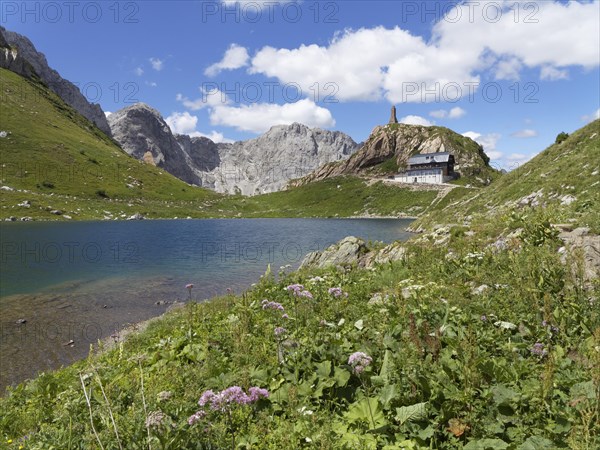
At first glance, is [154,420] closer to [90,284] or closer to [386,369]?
[386,369]

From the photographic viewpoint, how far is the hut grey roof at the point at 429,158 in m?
186

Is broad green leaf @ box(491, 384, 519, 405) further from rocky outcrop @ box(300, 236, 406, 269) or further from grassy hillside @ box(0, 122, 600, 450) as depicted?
rocky outcrop @ box(300, 236, 406, 269)

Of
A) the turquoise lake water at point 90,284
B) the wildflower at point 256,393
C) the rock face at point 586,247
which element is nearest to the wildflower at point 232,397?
the wildflower at point 256,393

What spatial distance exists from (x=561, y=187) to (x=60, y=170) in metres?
164

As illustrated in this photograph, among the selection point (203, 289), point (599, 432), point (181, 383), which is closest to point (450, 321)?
point (599, 432)

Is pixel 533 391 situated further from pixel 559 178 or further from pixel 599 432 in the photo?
pixel 559 178

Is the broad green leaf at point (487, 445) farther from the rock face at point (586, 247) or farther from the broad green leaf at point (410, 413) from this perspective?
the rock face at point (586, 247)

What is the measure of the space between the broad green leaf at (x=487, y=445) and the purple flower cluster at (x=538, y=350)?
8.64ft

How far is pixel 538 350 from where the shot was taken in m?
6.38

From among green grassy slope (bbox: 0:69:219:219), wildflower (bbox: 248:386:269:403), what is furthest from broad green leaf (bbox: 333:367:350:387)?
green grassy slope (bbox: 0:69:219:219)

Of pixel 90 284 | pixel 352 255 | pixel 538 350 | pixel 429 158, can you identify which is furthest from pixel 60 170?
pixel 429 158

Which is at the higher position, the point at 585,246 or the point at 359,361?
the point at 585,246

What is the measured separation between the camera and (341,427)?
5273 mm

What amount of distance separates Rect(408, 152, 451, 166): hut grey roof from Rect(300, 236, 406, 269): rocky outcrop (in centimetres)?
18009
